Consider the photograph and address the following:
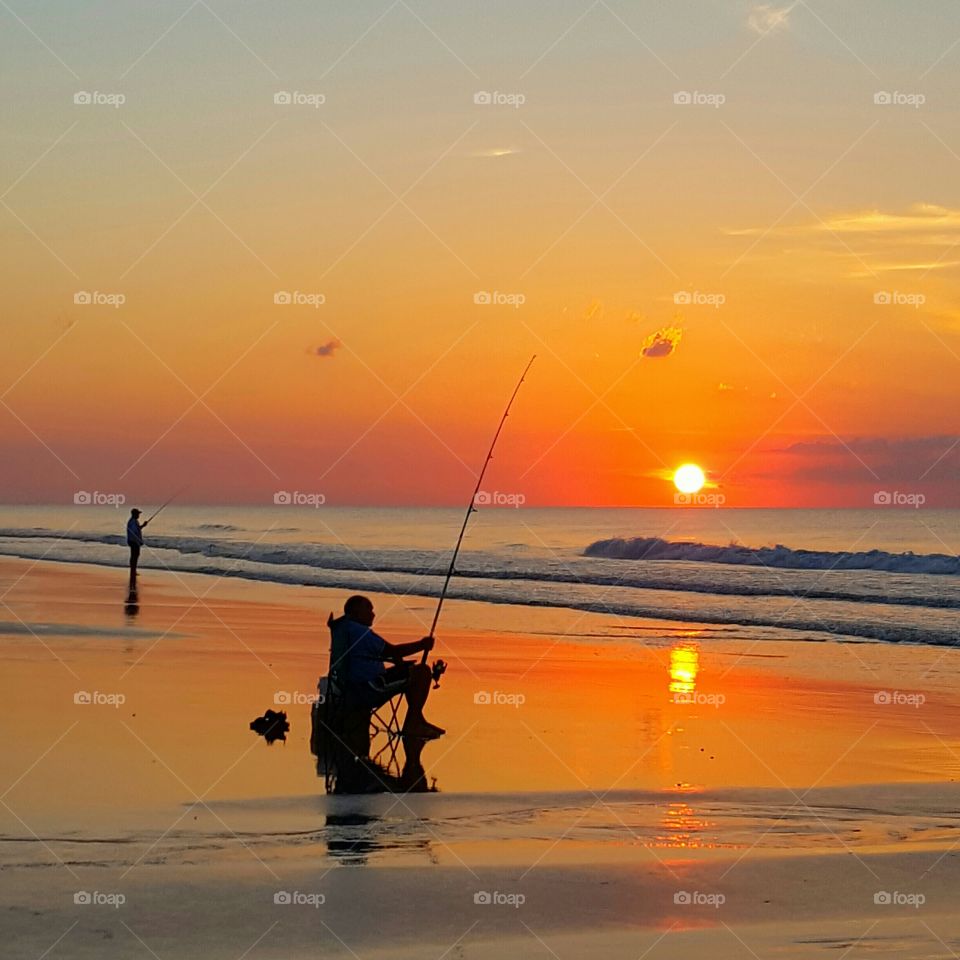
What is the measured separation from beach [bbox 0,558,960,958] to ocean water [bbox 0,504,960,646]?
10.2 m

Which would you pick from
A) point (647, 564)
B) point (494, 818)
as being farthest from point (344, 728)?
point (647, 564)

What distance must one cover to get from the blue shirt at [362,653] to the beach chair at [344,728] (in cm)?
5

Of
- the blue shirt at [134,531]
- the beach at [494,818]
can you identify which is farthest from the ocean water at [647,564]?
the beach at [494,818]

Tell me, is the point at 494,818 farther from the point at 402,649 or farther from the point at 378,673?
the point at 378,673

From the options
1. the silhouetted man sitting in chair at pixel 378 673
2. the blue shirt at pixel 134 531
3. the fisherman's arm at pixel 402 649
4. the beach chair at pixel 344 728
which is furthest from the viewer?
the blue shirt at pixel 134 531

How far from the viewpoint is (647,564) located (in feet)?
156

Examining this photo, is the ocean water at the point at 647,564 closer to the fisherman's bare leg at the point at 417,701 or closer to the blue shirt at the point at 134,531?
the blue shirt at the point at 134,531

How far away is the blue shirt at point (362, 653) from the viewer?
1120cm

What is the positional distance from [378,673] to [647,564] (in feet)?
121

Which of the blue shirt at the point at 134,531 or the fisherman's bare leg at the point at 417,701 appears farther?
the blue shirt at the point at 134,531

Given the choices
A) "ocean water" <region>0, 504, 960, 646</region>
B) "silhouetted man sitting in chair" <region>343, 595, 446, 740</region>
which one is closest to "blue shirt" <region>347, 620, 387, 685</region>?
"silhouetted man sitting in chair" <region>343, 595, 446, 740</region>

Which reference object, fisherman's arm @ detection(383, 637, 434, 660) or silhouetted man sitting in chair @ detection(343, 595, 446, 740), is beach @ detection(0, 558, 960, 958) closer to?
silhouetted man sitting in chair @ detection(343, 595, 446, 740)

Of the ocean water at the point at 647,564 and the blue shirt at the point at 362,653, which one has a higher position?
the ocean water at the point at 647,564

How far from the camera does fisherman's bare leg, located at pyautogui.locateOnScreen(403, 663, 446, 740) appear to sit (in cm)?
1136
